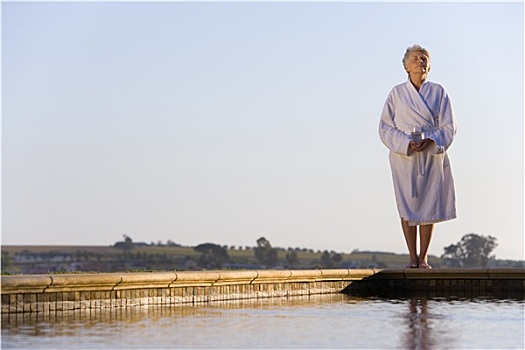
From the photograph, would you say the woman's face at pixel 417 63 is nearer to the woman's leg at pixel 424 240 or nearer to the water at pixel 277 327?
the woman's leg at pixel 424 240

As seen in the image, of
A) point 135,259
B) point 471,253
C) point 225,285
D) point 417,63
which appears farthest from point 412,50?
point 135,259

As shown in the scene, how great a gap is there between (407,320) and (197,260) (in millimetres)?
74860

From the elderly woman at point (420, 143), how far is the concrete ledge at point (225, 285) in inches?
22.5

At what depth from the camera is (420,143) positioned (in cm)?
1332

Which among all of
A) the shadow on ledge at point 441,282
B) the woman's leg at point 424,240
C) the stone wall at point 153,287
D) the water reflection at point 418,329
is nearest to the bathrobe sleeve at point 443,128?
the woman's leg at point 424,240

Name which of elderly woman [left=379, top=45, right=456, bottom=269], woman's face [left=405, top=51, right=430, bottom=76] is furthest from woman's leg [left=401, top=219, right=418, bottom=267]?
woman's face [left=405, top=51, right=430, bottom=76]

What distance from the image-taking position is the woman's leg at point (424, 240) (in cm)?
1370

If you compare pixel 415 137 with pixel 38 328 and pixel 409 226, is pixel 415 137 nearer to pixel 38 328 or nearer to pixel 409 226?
pixel 409 226

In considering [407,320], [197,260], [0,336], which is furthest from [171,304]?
[197,260]

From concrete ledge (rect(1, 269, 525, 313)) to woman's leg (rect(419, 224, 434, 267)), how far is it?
324 mm

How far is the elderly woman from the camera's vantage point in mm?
13398

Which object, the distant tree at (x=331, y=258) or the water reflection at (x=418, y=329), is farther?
the distant tree at (x=331, y=258)

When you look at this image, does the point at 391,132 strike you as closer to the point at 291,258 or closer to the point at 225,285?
the point at 225,285

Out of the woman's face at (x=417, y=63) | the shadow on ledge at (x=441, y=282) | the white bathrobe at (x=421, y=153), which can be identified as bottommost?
the shadow on ledge at (x=441, y=282)
